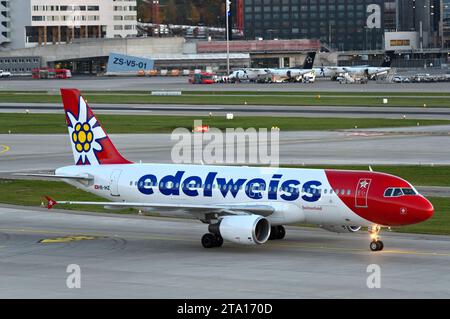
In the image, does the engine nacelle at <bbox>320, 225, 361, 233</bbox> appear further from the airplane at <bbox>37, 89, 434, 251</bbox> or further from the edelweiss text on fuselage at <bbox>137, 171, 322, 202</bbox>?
the edelweiss text on fuselage at <bbox>137, 171, 322, 202</bbox>

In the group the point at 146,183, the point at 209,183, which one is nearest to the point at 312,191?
the point at 209,183

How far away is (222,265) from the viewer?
46.3 m

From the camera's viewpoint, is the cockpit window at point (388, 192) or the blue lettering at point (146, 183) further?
the blue lettering at point (146, 183)

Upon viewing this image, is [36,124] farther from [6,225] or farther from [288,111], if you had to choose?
[6,225]

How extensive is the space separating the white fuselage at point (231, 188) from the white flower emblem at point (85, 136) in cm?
68

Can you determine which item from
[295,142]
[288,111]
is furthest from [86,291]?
[288,111]

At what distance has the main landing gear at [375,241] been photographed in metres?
49.2

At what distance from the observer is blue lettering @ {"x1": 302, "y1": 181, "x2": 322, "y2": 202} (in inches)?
1953

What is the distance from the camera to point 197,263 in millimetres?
46938

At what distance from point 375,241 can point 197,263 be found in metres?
8.12

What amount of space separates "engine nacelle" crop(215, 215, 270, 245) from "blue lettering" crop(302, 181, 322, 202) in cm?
210

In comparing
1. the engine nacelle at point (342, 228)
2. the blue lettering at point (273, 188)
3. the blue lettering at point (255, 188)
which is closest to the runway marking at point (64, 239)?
the blue lettering at point (255, 188)

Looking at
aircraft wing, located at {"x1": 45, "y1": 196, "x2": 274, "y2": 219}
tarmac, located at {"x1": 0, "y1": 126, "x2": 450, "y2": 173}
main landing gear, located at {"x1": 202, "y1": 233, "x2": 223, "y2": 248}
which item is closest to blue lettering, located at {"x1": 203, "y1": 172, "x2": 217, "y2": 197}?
aircraft wing, located at {"x1": 45, "y1": 196, "x2": 274, "y2": 219}

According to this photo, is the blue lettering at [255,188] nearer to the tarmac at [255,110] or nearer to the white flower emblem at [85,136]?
the white flower emblem at [85,136]
